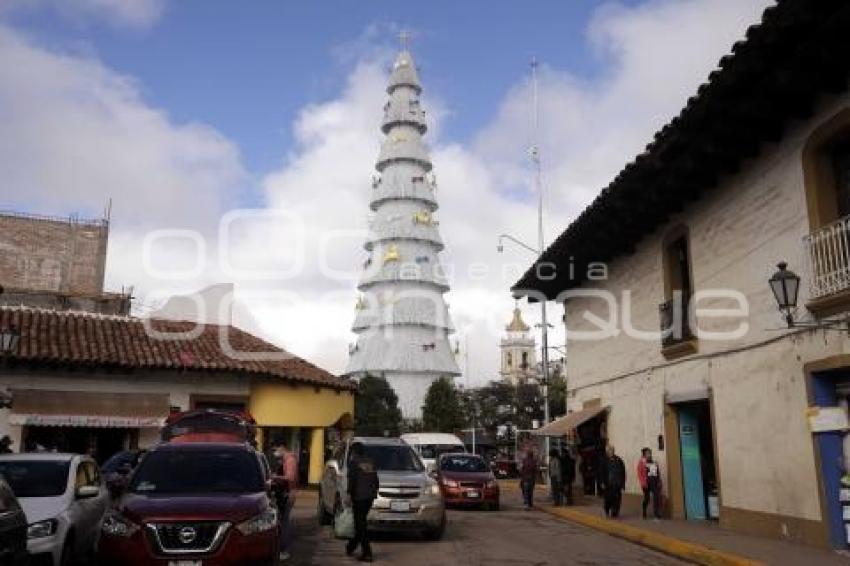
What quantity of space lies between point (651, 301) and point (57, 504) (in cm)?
1342

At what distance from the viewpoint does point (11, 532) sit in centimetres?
645

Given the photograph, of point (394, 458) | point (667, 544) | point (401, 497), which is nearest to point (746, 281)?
point (667, 544)

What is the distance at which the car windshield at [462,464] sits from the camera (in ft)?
79.7

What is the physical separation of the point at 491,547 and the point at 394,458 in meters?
2.85

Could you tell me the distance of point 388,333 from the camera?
249 ft

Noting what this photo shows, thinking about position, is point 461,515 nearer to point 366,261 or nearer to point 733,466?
point 733,466

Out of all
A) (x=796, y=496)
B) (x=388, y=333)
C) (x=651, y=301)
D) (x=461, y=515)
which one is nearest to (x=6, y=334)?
(x=461, y=515)

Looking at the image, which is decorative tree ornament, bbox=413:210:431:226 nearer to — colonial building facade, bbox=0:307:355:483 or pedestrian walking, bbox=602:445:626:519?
colonial building facade, bbox=0:307:355:483

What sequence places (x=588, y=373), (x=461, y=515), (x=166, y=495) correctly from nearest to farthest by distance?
(x=166, y=495) → (x=461, y=515) → (x=588, y=373)

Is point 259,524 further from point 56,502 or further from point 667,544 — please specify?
point 667,544

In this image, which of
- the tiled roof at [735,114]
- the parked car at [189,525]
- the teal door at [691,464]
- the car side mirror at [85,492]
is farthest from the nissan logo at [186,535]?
the teal door at [691,464]

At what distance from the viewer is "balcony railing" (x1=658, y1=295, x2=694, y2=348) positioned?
1658cm

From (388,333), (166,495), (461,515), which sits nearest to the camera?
(166,495)

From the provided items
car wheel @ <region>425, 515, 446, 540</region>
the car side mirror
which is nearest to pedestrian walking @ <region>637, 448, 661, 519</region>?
car wheel @ <region>425, 515, 446, 540</region>
